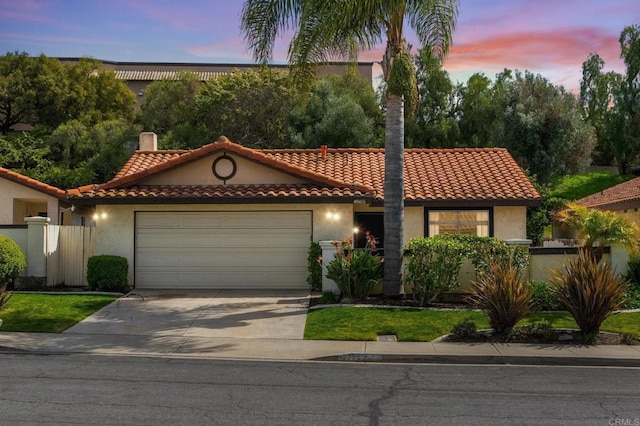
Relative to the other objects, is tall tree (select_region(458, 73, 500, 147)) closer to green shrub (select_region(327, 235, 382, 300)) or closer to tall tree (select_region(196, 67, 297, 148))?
tall tree (select_region(196, 67, 297, 148))

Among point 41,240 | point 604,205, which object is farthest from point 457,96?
point 41,240

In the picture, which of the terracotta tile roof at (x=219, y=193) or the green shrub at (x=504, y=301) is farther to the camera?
the terracotta tile roof at (x=219, y=193)

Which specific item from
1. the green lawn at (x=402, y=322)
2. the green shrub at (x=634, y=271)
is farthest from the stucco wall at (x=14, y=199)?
the green shrub at (x=634, y=271)

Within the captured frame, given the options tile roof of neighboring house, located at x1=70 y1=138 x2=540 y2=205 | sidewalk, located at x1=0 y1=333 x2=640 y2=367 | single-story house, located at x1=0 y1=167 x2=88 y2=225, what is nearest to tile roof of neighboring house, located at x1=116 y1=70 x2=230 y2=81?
single-story house, located at x1=0 y1=167 x2=88 y2=225

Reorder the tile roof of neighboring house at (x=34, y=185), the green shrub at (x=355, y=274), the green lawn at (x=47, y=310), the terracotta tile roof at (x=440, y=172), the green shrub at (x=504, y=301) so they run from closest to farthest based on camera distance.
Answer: the green shrub at (x=504, y=301), the green lawn at (x=47, y=310), the green shrub at (x=355, y=274), the terracotta tile roof at (x=440, y=172), the tile roof of neighboring house at (x=34, y=185)

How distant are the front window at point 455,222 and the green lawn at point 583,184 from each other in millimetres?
22838

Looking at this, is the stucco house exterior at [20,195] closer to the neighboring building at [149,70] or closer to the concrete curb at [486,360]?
the concrete curb at [486,360]

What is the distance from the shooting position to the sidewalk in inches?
433

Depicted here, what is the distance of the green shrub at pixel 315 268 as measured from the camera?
18297 millimetres

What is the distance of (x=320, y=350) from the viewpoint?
38.3 feet

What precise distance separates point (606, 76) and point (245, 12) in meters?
41.7

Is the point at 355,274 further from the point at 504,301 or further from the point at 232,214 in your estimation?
the point at 232,214

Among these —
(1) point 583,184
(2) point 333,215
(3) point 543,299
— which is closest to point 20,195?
(2) point 333,215

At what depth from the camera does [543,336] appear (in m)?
12.4
